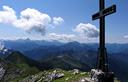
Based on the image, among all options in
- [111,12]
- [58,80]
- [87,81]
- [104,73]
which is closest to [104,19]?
[111,12]

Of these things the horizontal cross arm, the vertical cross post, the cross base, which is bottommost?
the cross base

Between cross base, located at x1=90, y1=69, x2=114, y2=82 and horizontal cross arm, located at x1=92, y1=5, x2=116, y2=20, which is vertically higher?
horizontal cross arm, located at x1=92, y1=5, x2=116, y2=20

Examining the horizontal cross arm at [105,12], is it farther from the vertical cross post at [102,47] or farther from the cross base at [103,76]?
the cross base at [103,76]

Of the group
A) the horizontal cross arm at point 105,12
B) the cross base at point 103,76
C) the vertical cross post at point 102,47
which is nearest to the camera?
the horizontal cross arm at point 105,12

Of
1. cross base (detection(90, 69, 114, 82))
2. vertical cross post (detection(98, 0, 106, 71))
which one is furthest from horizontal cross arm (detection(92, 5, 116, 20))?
cross base (detection(90, 69, 114, 82))

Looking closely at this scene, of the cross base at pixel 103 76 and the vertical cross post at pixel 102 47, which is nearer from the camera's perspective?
the cross base at pixel 103 76

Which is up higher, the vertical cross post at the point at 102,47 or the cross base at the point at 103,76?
the vertical cross post at the point at 102,47

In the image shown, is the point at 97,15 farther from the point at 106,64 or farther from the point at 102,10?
the point at 106,64

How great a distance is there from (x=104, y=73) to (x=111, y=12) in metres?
4.74

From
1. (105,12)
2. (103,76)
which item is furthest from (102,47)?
(105,12)

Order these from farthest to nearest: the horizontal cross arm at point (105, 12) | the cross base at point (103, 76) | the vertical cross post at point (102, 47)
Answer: the vertical cross post at point (102, 47) < the cross base at point (103, 76) < the horizontal cross arm at point (105, 12)

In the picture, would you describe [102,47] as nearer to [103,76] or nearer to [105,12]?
[103,76]

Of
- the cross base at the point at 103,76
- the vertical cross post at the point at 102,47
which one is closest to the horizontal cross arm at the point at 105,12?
the vertical cross post at the point at 102,47

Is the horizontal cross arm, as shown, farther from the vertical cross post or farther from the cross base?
the cross base
